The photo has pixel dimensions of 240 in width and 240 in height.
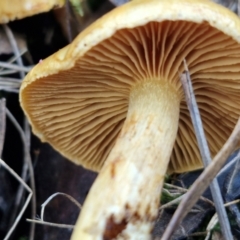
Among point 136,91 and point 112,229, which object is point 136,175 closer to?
point 112,229

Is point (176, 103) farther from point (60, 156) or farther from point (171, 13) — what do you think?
point (60, 156)

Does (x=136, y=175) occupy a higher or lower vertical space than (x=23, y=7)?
lower

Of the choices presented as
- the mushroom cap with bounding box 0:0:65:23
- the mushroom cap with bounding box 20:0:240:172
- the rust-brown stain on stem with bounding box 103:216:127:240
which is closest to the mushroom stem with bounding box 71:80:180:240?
the rust-brown stain on stem with bounding box 103:216:127:240

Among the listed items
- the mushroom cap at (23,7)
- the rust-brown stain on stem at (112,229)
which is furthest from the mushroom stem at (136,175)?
the mushroom cap at (23,7)

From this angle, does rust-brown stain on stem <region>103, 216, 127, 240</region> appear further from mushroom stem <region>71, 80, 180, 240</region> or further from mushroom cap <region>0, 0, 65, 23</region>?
mushroom cap <region>0, 0, 65, 23</region>

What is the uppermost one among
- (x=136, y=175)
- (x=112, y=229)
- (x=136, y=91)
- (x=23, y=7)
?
(x=23, y=7)

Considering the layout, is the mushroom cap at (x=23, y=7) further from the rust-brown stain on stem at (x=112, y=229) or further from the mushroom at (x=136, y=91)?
the rust-brown stain on stem at (x=112, y=229)

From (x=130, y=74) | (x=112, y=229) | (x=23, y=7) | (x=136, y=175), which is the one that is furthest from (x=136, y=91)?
(x=23, y=7)
